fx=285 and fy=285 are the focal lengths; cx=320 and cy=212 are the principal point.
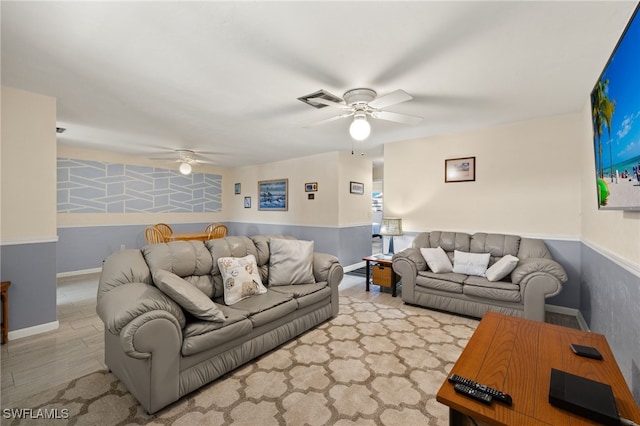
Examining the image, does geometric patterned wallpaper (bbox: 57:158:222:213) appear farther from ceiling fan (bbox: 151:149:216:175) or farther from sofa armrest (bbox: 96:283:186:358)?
sofa armrest (bbox: 96:283:186:358)

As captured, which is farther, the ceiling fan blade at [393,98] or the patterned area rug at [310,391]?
the ceiling fan blade at [393,98]

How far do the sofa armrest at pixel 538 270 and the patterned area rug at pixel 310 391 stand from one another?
33.5 inches

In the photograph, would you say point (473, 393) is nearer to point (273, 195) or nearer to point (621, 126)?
point (621, 126)

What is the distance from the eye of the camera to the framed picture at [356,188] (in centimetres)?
583

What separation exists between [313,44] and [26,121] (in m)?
2.98

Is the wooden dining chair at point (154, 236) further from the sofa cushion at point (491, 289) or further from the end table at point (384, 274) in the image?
the sofa cushion at point (491, 289)

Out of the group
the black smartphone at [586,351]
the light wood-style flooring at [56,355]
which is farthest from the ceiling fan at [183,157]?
the black smartphone at [586,351]

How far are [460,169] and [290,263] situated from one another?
2.87 m

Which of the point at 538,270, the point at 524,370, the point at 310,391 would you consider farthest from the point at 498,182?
the point at 310,391

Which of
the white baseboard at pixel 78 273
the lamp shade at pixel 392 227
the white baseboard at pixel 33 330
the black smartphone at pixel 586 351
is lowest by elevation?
the white baseboard at pixel 33 330

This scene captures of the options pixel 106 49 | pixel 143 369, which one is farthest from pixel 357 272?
pixel 106 49

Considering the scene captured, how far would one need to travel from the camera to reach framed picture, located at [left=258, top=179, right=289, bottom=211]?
6496mm

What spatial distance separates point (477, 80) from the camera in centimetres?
247

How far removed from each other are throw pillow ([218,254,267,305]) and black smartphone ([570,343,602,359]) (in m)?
2.27
